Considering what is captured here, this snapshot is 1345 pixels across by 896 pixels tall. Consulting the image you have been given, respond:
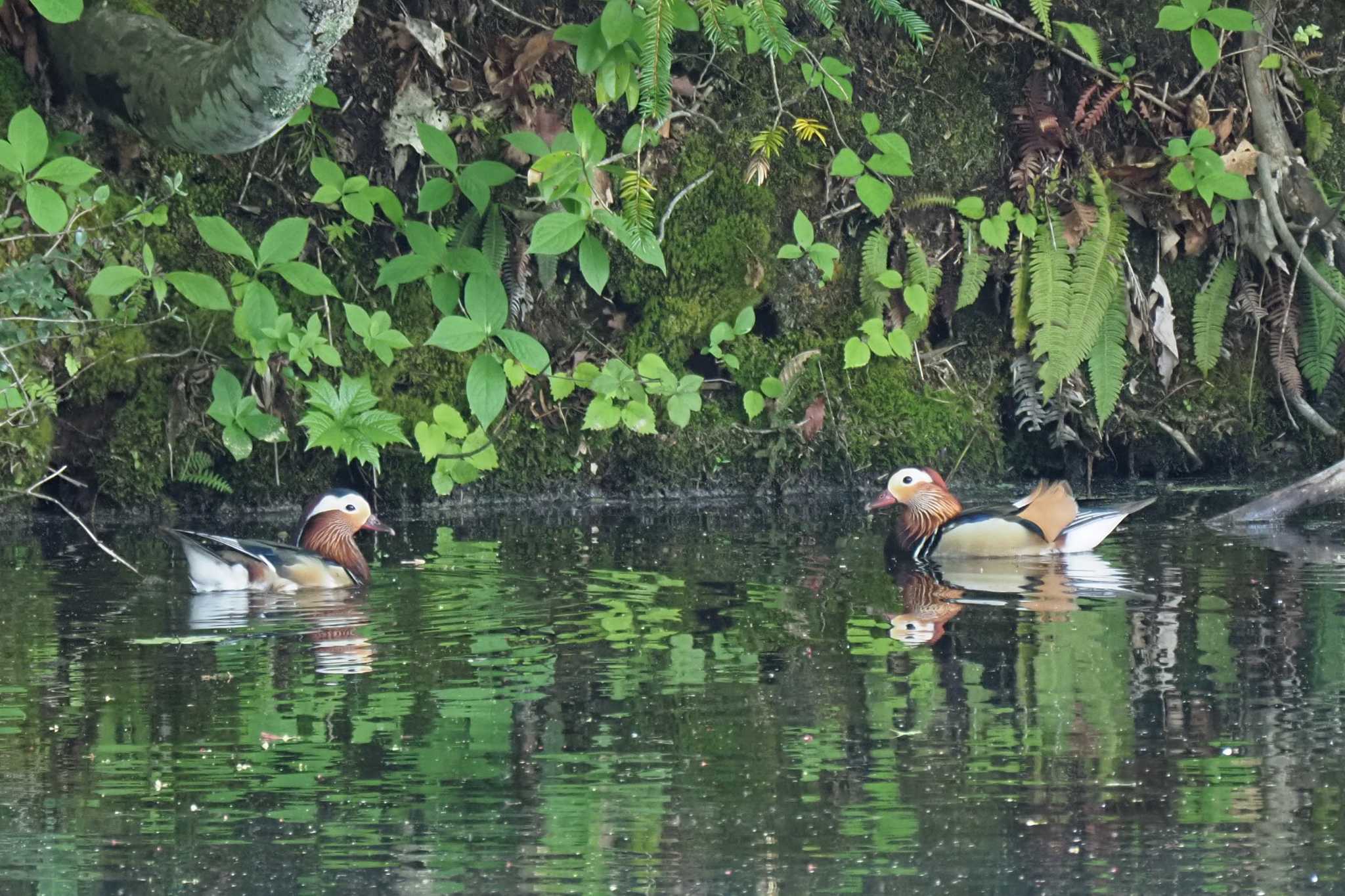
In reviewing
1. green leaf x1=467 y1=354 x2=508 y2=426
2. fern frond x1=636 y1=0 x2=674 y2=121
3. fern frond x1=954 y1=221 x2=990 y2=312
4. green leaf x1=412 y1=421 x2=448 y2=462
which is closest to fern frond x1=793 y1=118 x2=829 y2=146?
fern frond x1=954 y1=221 x2=990 y2=312

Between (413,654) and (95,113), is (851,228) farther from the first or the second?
(413,654)

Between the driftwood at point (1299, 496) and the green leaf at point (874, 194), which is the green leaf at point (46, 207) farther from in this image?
the driftwood at point (1299, 496)

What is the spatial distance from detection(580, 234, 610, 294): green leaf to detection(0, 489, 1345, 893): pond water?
1.22 m

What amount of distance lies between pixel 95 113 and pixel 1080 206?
17.1 feet

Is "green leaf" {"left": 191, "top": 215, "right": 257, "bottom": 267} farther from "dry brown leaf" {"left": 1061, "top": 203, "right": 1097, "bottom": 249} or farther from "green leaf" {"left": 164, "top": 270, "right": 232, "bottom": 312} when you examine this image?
"dry brown leaf" {"left": 1061, "top": 203, "right": 1097, "bottom": 249}

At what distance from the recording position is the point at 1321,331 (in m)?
10.0

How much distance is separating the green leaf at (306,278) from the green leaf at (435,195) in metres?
0.70

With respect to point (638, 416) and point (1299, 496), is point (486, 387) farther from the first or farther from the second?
point (1299, 496)

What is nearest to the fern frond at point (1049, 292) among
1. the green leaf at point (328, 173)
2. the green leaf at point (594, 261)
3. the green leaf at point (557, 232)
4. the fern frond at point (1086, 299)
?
the fern frond at point (1086, 299)

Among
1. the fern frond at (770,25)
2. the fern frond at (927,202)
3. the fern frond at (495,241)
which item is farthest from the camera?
the fern frond at (927,202)

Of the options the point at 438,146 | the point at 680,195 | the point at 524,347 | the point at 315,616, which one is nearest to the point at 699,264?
the point at 680,195

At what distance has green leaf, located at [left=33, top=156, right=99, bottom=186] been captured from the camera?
7574mm

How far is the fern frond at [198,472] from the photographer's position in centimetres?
891

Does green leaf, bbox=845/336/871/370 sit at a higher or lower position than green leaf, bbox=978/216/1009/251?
lower
